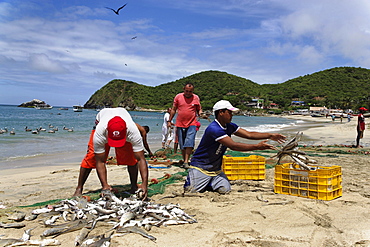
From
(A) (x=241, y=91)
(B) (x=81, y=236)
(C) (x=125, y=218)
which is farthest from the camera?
(A) (x=241, y=91)

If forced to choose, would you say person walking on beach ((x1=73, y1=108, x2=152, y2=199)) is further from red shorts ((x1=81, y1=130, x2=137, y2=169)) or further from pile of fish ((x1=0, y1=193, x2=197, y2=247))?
pile of fish ((x1=0, y1=193, x2=197, y2=247))

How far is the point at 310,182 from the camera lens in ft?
15.1

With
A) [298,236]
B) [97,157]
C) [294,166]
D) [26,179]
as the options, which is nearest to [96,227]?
[97,157]

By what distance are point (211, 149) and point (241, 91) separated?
4372 inches

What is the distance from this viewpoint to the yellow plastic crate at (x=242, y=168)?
602 centimetres

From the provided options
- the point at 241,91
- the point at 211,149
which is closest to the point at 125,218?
the point at 211,149

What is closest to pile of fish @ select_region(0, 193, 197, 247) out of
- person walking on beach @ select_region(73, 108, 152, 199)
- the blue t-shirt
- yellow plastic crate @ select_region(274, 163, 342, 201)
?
person walking on beach @ select_region(73, 108, 152, 199)

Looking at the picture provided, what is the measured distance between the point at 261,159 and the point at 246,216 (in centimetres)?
230

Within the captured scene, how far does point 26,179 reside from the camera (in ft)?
22.3

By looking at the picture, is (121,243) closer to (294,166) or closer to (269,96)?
(294,166)

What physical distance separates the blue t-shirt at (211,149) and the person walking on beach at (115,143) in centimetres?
108

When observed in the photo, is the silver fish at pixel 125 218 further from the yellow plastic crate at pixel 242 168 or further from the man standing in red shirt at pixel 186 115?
the man standing in red shirt at pixel 186 115

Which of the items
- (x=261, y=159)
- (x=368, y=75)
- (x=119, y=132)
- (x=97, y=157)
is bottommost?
(x=261, y=159)

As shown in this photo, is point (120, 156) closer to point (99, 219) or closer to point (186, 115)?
point (99, 219)
